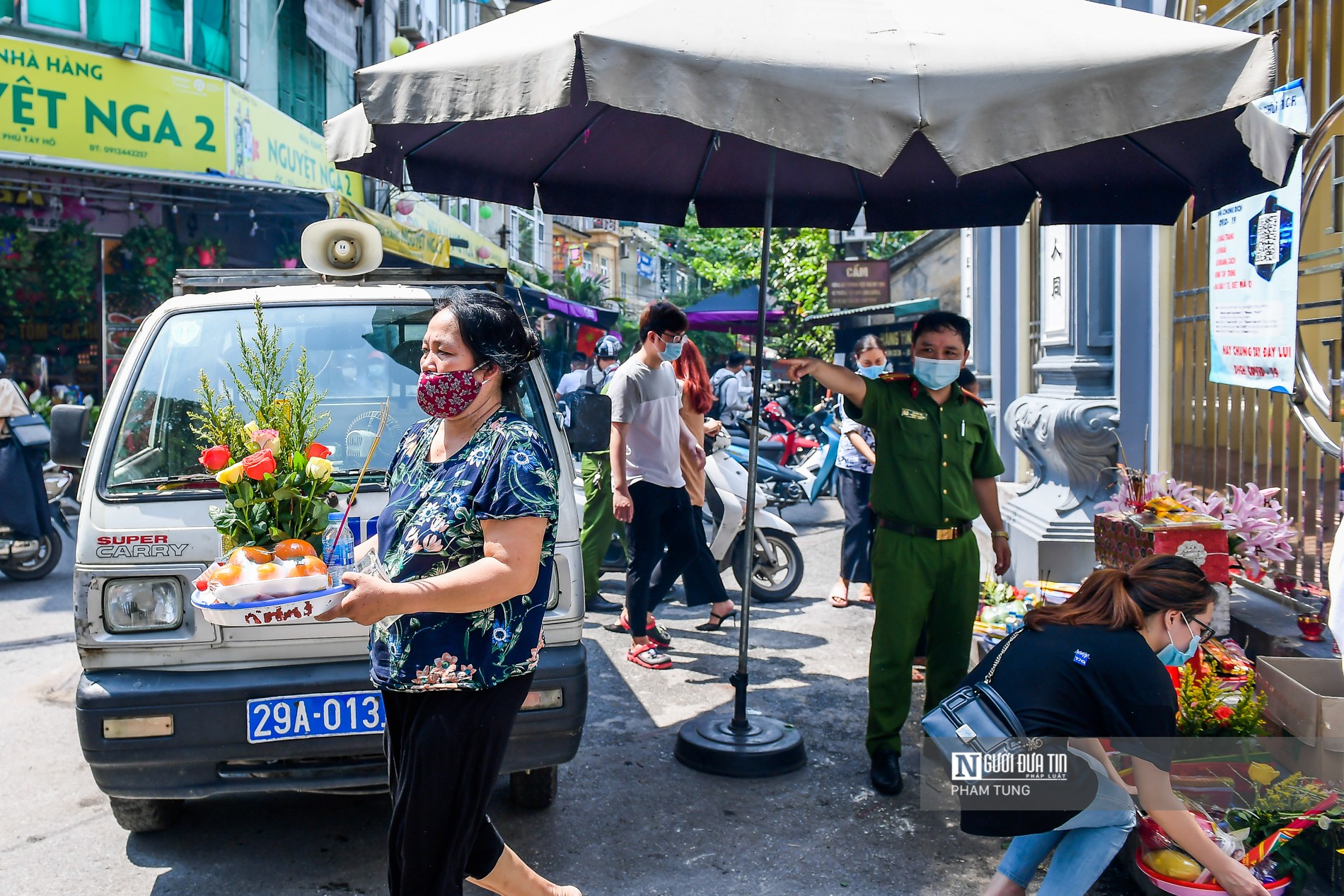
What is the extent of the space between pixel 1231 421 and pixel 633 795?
3524 mm

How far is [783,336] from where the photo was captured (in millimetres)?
22359

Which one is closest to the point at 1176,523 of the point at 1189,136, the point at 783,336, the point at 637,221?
the point at 1189,136

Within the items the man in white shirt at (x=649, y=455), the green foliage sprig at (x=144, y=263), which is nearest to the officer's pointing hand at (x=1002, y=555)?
the man in white shirt at (x=649, y=455)

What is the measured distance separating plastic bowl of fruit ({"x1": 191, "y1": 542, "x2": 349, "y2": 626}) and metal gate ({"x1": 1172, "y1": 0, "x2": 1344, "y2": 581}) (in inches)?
156

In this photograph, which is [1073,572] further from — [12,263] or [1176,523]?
[12,263]

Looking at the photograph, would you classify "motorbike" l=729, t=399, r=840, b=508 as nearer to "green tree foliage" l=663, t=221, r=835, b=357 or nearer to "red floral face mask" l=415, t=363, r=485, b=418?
"green tree foliage" l=663, t=221, r=835, b=357

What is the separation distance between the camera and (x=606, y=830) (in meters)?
3.79

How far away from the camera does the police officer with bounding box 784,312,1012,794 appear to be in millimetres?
4074

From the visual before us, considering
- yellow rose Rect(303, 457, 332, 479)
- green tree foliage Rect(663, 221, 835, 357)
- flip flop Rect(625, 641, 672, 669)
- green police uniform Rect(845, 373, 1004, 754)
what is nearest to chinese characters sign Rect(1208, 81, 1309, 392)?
green police uniform Rect(845, 373, 1004, 754)

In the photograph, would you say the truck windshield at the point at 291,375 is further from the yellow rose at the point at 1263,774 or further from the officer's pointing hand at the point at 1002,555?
the yellow rose at the point at 1263,774

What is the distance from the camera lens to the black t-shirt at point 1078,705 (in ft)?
8.39

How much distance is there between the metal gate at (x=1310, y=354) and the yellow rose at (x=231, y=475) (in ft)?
13.1

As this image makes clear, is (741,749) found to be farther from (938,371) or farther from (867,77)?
(867,77)
